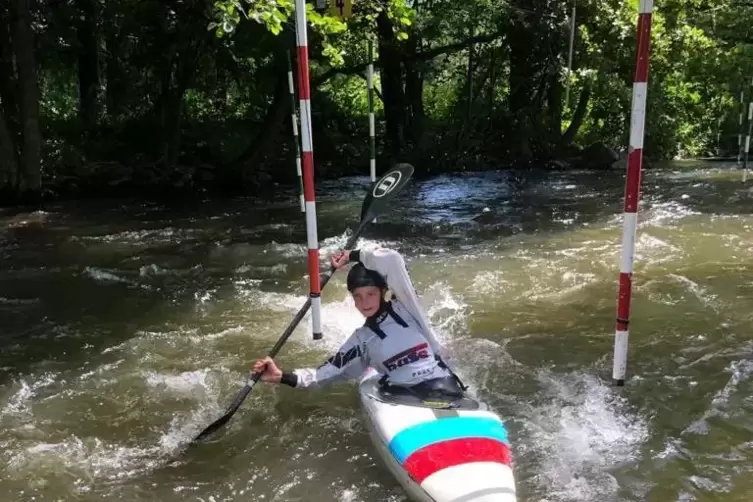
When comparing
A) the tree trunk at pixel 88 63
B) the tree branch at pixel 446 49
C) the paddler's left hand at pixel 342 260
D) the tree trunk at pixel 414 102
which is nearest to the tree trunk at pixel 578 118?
the tree branch at pixel 446 49

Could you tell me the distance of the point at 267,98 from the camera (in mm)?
16078

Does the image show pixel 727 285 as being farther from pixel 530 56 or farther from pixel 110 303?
pixel 530 56

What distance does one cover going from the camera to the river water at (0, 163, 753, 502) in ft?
10.4

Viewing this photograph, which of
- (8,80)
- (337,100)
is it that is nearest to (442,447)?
(8,80)

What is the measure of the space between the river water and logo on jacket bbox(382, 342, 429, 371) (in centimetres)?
44

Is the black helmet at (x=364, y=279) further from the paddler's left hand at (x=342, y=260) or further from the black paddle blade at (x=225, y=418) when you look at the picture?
the black paddle blade at (x=225, y=418)

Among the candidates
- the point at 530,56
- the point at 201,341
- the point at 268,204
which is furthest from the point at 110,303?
the point at 530,56

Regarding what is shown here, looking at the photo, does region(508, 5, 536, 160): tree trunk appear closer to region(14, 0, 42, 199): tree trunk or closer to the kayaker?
region(14, 0, 42, 199): tree trunk

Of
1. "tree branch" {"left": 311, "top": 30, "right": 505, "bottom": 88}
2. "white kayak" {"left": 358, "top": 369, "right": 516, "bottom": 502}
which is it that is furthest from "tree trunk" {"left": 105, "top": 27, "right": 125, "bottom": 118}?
"white kayak" {"left": 358, "top": 369, "right": 516, "bottom": 502}

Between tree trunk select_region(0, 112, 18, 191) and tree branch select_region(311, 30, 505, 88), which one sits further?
tree branch select_region(311, 30, 505, 88)

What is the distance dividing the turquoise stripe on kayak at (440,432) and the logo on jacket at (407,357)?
1.40 ft

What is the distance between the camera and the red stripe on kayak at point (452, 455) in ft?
8.72

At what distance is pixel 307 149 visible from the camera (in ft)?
12.4

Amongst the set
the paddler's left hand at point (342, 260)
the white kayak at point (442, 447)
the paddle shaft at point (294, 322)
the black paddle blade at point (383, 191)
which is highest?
the black paddle blade at point (383, 191)
